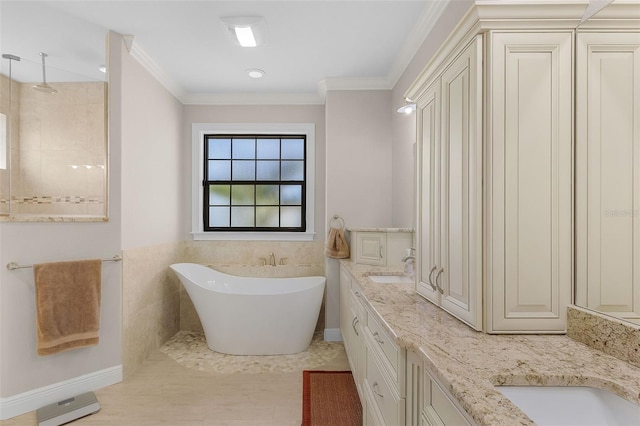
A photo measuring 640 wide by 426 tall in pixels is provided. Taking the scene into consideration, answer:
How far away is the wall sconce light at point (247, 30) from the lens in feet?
7.41

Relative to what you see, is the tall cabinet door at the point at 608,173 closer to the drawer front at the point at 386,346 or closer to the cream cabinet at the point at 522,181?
the cream cabinet at the point at 522,181

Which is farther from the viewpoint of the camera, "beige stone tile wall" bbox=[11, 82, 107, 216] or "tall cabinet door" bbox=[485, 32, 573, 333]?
"beige stone tile wall" bbox=[11, 82, 107, 216]

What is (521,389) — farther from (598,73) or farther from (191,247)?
(191,247)

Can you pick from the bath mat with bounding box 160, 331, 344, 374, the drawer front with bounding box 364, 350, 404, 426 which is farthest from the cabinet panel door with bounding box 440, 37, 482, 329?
the bath mat with bounding box 160, 331, 344, 374

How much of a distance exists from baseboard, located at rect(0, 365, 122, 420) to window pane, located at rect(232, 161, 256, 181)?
2186mm

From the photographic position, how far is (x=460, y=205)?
1.24 metres

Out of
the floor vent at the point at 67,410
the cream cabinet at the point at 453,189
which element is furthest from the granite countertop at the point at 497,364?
the floor vent at the point at 67,410

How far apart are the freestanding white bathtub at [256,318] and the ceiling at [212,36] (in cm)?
192

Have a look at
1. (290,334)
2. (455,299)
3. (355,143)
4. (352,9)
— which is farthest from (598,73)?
(290,334)

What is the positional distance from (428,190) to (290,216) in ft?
7.94

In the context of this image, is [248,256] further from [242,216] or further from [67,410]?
[67,410]

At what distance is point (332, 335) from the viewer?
330cm

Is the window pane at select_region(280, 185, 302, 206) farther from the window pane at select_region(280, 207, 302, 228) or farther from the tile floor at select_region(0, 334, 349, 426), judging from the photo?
the tile floor at select_region(0, 334, 349, 426)

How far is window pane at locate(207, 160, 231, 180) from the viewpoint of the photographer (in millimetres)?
3811
